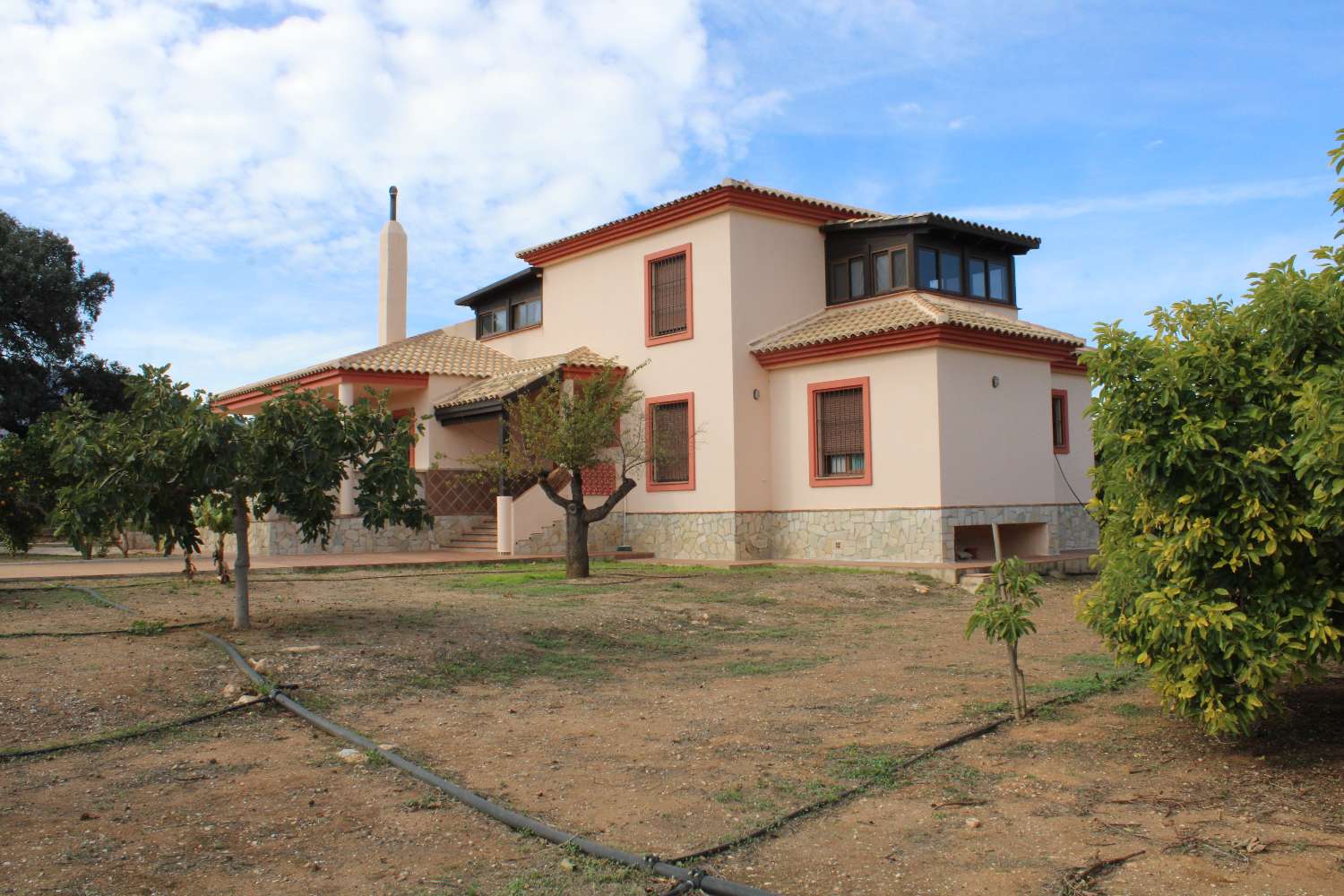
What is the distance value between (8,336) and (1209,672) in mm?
30856

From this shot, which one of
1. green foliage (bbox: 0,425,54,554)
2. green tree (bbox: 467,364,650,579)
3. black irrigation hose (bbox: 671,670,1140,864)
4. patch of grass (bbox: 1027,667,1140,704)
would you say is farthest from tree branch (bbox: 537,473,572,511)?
black irrigation hose (bbox: 671,670,1140,864)

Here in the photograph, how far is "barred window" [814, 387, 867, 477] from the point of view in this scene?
58.7ft

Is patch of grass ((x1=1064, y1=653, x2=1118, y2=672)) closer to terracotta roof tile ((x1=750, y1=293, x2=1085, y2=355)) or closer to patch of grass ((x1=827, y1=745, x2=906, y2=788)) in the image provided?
patch of grass ((x1=827, y1=745, x2=906, y2=788))

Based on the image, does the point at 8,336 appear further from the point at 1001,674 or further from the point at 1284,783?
the point at 1284,783

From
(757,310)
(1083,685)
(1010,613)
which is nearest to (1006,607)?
(1010,613)

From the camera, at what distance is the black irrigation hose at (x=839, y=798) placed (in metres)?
4.30

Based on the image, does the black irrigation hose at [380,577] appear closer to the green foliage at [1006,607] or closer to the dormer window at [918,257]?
the dormer window at [918,257]

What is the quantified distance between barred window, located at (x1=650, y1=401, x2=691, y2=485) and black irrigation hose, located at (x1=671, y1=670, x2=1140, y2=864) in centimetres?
1263

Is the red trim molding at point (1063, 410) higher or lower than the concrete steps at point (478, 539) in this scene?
higher

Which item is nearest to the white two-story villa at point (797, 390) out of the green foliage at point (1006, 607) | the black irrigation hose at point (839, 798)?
the green foliage at point (1006, 607)

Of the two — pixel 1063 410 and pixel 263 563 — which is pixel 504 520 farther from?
pixel 1063 410

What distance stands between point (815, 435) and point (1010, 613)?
12.0 m

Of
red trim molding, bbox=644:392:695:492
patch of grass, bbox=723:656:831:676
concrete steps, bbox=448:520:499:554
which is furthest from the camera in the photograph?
concrete steps, bbox=448:520:499:554

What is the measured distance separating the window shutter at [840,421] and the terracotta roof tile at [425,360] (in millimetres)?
8329
